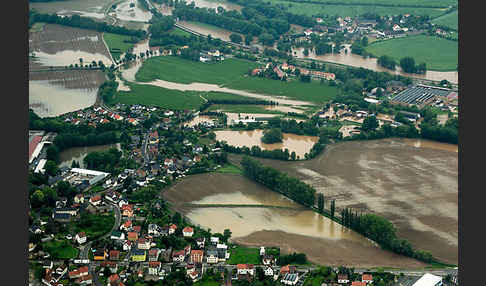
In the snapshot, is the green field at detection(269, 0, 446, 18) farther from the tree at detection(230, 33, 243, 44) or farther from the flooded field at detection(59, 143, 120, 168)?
the flooded field at detection(59, 143, 120, 168)

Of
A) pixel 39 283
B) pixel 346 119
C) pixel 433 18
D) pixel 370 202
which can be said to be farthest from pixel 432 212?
pixel 433 18

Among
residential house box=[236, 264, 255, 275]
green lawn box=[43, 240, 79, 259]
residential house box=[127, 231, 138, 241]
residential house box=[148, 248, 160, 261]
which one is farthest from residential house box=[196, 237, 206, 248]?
green lawn box=[43, 240, 79, 259]

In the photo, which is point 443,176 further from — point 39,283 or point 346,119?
point 39,283

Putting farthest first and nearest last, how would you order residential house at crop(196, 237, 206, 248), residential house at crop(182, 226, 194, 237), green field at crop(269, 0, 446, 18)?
green field at crop(269, 0, 446, 18), residential house at crop(182, 226, 194, 237), residential house at crop(196, 237, 206, 248)

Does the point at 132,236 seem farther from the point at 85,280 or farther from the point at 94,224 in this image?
the point at 85,280

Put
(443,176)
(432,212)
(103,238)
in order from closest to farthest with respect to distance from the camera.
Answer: (103,238) → (432,212) → (443,176)
